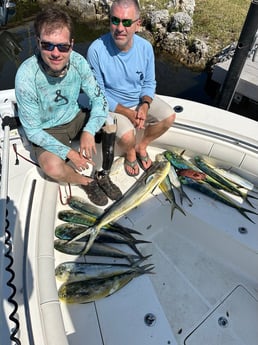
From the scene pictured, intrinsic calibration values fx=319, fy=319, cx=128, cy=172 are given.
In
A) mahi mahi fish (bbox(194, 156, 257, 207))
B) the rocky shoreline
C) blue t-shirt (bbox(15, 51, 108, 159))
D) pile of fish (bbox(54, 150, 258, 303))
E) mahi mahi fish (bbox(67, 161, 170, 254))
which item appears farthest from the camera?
the rocky shoreline

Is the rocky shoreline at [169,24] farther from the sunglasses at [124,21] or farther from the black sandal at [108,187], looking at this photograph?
the black sandal at [108,187]

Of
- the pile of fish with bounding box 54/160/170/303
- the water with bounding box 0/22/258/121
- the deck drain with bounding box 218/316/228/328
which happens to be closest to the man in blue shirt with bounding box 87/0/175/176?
the pile of fish with bounding box 54/160/170/303

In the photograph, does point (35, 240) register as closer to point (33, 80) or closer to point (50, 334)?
point (50, 334)

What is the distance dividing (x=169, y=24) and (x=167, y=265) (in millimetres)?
7779

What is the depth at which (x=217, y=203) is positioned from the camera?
296 centimetres

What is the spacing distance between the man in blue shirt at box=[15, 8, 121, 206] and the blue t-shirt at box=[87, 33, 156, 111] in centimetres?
26

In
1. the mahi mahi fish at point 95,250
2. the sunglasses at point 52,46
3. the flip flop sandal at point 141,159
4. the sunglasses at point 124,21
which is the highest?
the sunglasses at point 124,21

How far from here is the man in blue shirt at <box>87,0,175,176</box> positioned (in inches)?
102

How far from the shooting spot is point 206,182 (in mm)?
3062

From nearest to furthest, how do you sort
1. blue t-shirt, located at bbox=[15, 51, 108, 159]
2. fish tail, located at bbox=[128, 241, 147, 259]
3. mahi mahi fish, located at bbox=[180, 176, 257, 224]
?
blue t-shirt, located at bbox=[15, 51, 108, 159] → fish tail, located at bbox=[128, 241, 147, 259] → mahi mahi fish, located at bbox=[180, 176, 257, 224]

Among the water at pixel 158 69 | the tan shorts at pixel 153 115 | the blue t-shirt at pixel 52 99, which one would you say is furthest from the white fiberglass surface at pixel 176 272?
the water at pixel 158 69

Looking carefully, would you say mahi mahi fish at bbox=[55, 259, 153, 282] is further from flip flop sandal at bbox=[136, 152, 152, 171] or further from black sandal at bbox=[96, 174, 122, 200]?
flip flop sandal at bbox=[136, 152, 152, 171]

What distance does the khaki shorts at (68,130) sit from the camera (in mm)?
2545

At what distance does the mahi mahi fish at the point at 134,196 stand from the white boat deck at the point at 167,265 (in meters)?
0.11
